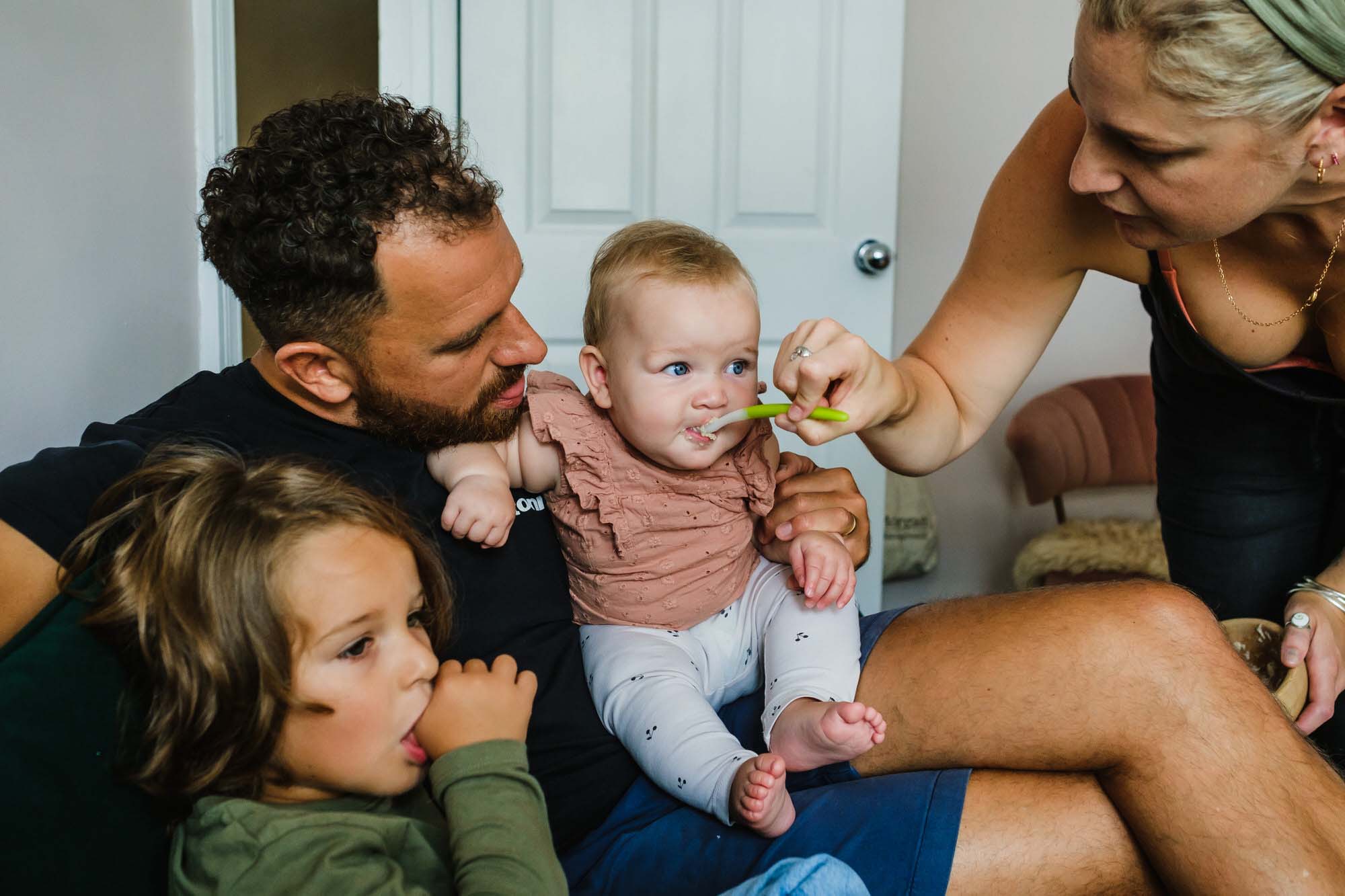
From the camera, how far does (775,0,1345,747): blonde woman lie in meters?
1.11

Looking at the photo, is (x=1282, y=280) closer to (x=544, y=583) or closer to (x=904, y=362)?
(x=904, y=362)

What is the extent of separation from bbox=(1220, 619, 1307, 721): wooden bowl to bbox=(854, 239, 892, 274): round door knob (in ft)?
4.54

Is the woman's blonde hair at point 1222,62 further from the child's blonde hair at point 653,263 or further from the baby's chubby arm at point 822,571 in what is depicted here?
the baby's chubby arm at point 822,571

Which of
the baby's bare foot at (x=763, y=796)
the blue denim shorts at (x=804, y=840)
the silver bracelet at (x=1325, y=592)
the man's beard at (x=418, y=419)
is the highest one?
the man's beard at (x=418, y=419)

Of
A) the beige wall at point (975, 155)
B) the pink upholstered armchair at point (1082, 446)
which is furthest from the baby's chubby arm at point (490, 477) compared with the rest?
the beige wall at point (975, 155)

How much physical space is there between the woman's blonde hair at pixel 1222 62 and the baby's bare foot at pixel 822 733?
71 centimetres

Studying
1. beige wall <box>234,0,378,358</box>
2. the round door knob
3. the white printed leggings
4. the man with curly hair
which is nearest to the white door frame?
beige wall <box>234,0,378,358</box>

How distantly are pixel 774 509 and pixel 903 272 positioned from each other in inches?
85.2

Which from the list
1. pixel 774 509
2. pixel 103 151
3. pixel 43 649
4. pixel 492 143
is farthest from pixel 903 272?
pixel 43 649

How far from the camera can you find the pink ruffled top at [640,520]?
1.45 m

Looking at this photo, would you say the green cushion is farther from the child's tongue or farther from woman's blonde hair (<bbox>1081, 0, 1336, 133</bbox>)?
woman's blonde hair (<bbox>1081, 0, 1336, 133</bbox>)

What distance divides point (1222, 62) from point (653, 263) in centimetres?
66

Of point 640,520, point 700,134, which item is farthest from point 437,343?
point 700,134

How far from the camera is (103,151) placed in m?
1.77
